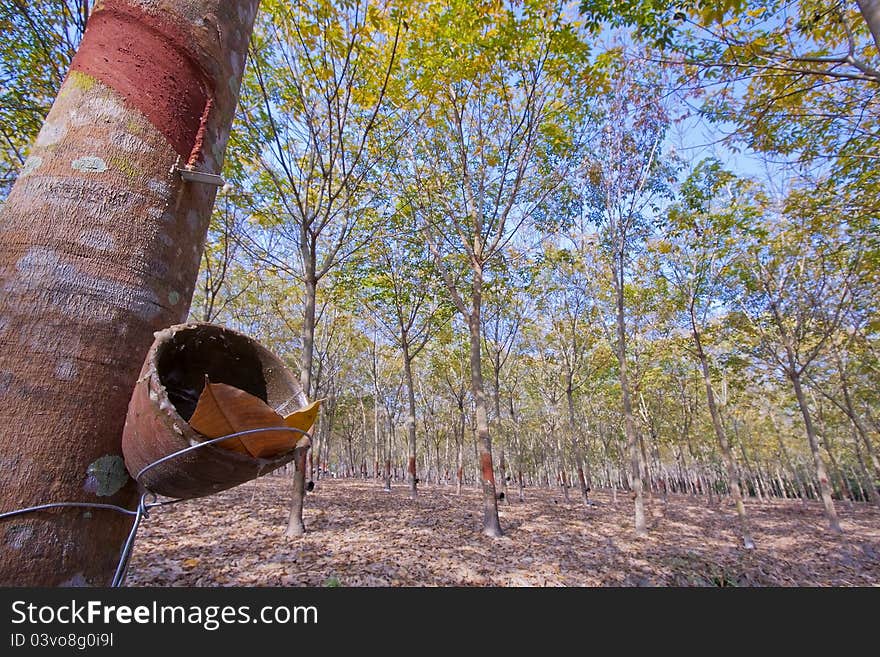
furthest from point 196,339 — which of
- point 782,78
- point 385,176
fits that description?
point 385,176

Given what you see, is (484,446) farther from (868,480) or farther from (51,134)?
(868,480)

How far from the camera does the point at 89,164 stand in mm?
960

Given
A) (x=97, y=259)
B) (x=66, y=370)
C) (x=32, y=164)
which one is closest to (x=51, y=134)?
(x=32, y=164)

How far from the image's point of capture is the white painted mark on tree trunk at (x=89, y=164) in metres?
0.95

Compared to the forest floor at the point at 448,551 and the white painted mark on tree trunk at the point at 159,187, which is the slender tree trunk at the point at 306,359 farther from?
the white painted mark on tree trunk at the point at 159,187

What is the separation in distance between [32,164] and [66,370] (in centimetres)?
54

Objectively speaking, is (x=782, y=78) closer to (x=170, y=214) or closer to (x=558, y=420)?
(x=170, y=214)

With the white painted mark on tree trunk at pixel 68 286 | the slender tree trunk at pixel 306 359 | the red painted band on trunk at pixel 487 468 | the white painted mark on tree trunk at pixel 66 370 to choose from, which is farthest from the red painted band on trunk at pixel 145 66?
the red painted band on trunk at pixel 487 468

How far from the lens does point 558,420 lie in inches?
1217

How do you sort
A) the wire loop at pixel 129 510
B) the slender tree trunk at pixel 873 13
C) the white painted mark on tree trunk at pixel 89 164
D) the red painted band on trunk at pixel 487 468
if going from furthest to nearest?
the red painted band on trunk at pixel 487 468, the slender tree trunk at pixel 873 13, the white painted mark on tree trunk at pixel 89 164, the wire loop at pixel 129 510

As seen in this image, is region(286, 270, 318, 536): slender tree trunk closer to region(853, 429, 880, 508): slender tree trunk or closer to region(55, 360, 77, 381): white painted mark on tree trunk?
region(55, 360, 77, 381): white painted mark on tree trunk

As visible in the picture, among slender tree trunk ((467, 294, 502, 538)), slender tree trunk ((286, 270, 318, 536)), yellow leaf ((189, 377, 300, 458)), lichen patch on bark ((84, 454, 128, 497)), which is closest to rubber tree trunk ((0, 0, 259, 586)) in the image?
lichen patch on bark ((84, 454, 128, 497))

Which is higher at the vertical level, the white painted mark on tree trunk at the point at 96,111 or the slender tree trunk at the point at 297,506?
the white painted mark on tree trunk at the point at 96,111

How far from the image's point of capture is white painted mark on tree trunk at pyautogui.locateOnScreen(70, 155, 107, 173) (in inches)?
37.5
